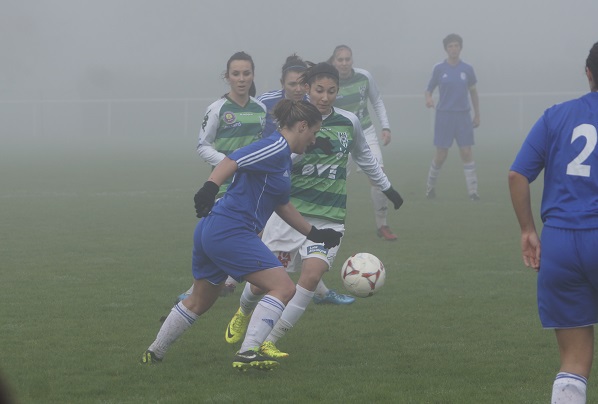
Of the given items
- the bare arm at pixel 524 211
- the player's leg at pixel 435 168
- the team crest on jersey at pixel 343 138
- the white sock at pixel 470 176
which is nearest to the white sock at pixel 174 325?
the team crest on jersey at pixel 343 138

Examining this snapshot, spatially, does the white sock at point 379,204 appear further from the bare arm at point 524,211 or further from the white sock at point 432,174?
the bare arm at point 524,211

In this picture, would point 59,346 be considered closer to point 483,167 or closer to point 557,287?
point 557,287

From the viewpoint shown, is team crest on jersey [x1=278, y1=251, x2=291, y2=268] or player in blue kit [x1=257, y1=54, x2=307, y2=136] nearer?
team crest on jersey [x1=278, y1=251, x2=291, y2=268]

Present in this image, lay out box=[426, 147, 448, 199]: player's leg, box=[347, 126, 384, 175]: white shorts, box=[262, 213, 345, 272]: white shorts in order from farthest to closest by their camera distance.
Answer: box=[426, 147, 448, 199]: player's leg, box=[347, 126, 384, 175]: white shorts, box=[262, 213, 345, 272]: white shorts

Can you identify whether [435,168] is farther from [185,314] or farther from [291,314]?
[185,314]

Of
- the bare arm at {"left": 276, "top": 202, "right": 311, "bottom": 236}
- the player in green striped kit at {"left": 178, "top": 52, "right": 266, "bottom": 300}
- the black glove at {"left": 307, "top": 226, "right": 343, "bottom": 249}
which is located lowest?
the black glove at {"left": 307, "top": 226, "right": 343, "bottom": 249}

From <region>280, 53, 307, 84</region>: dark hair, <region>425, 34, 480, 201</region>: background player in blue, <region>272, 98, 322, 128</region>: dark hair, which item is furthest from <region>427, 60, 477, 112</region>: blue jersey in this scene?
<region>272, 98, 322, 128</region>: dark hair

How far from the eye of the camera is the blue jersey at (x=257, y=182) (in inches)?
242

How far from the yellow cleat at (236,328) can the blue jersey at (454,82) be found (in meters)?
10.8

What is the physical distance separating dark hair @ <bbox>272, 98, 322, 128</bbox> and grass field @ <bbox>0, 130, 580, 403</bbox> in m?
1.46

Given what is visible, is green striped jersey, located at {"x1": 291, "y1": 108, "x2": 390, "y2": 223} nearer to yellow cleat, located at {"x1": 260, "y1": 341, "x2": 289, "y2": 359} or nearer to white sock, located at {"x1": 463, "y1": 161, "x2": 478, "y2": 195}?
yellow cleat, located at {"x1": 260, "y1": 341, "x2": 289, "y2": 359}

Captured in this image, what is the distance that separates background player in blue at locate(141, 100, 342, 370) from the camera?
6.10 metres

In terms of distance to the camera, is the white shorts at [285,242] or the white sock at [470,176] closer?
the white shorts at [285,242]

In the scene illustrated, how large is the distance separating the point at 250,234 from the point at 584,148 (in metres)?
2.36
